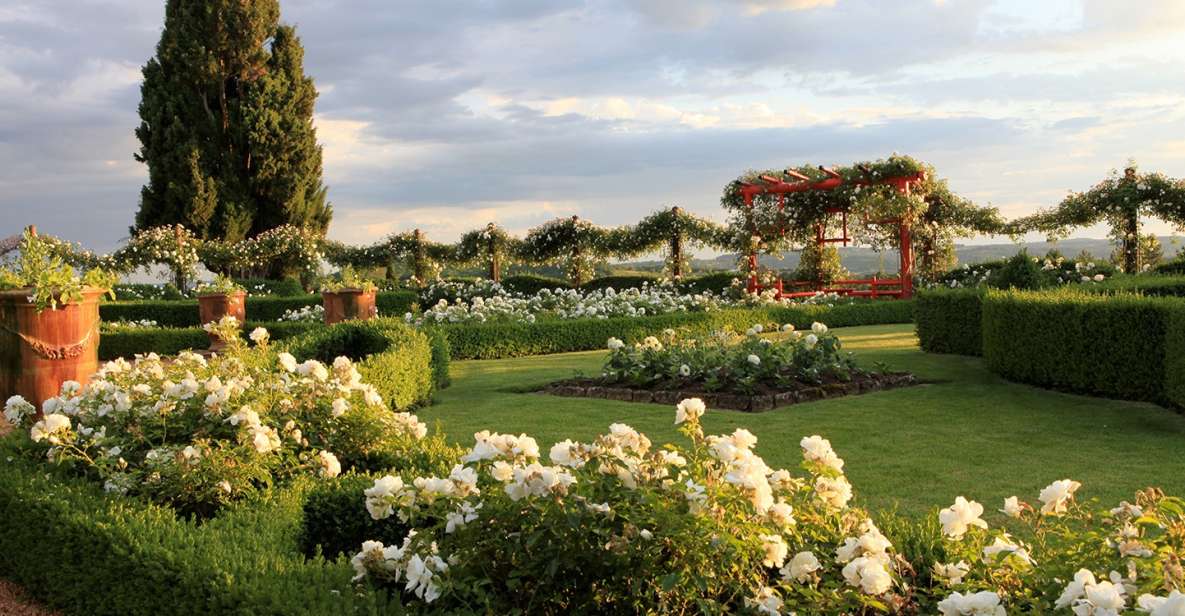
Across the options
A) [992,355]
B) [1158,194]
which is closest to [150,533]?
[992,355]

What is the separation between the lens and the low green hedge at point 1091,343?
26.7 feet

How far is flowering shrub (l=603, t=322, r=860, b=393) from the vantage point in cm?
870

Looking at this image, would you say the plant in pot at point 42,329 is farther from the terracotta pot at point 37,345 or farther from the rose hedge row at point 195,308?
the rose hedge row at point 195,308

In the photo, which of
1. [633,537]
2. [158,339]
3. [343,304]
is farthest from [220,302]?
[633,537]

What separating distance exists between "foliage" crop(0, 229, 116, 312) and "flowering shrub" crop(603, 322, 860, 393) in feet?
15.6

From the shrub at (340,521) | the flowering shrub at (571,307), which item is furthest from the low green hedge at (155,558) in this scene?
the flowering shrub at (571,307)

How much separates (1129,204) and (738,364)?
18.0m

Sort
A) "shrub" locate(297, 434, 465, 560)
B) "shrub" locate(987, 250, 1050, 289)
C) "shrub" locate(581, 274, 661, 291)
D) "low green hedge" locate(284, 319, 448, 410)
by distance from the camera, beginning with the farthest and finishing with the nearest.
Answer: "shrub" locate(581, 274, 661, 291) → "shrub" locate(987, 250, 1050, 289) → "low green hedge" locate(284, 319, 448, 410) → "shrub" locate(297, 434, 465, 560)

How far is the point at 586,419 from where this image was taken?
757cm

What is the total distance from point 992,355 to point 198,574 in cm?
888

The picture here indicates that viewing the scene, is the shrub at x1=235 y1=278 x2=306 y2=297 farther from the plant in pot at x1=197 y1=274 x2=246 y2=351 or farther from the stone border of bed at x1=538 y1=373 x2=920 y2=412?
the stone border of bed at x1=538 y1=373 x2=920 y2=412

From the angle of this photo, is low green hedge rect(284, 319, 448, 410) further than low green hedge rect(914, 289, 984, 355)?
No

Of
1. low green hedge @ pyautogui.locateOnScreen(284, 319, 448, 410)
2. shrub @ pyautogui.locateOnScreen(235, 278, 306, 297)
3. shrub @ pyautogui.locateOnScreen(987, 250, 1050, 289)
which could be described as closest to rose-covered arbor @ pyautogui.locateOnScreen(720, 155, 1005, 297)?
shrub @ pyautogui.locateOnScreen(987, 250, 1050, 289)

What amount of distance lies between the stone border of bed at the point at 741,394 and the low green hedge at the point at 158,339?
6733mm
